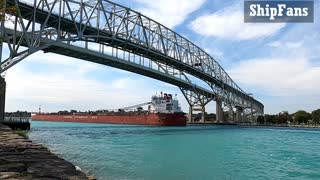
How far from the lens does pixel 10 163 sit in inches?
369

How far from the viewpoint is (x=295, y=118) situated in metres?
146

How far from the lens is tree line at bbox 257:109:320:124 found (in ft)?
472

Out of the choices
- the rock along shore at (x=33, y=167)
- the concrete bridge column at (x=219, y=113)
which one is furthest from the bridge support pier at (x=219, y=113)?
the rock along shore at (x=33, y=167)

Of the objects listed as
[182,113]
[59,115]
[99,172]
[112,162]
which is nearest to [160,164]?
[112,162]

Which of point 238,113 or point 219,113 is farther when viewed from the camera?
point 238,113

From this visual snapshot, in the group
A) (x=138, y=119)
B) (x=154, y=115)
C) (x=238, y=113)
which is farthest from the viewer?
(x=238, y=113)

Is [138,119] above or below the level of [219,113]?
below

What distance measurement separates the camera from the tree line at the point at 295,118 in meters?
144

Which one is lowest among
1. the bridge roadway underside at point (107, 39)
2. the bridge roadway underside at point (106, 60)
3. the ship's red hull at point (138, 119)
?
the ship's red hull at point (138, 119)

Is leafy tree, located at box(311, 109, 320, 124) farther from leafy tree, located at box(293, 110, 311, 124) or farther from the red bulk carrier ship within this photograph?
the red bulk carrier ship

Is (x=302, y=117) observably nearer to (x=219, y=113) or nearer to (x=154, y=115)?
(x=219, y=113)

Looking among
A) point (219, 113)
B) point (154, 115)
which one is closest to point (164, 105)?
point (154, 115)

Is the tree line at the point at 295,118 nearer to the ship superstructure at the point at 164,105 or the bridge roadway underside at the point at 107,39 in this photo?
the ship superstructure at the point at 164,105

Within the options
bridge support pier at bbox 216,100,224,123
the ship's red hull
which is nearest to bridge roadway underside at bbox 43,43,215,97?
the ship's red hull
